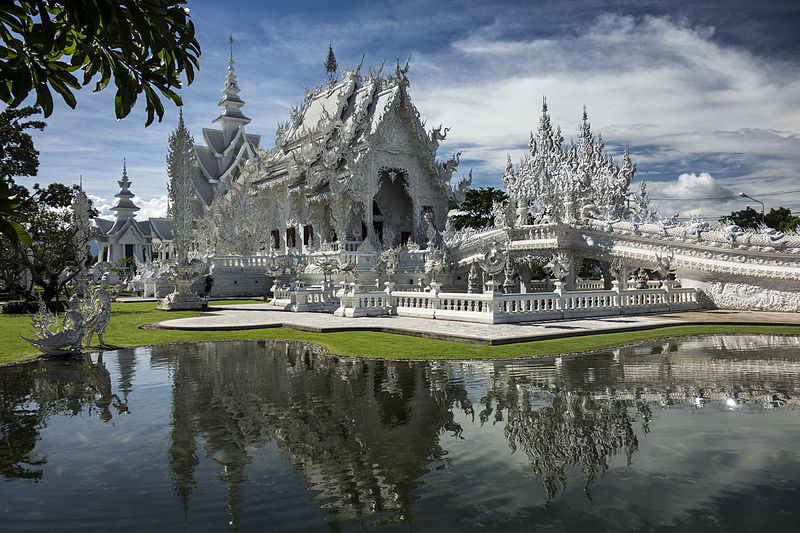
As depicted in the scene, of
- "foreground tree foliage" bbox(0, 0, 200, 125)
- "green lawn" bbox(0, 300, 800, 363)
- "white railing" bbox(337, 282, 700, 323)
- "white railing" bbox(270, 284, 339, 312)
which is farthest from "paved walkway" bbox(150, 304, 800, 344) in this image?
"foreground tree foliage" bbox(0, 0, 200, 125)

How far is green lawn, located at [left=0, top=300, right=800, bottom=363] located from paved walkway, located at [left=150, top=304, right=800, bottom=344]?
338 mm

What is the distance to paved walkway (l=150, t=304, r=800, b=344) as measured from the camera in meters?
12.8

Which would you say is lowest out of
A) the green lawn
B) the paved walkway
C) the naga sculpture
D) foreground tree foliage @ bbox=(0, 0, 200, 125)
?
the green lawn

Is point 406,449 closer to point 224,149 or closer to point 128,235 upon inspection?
point 224,149

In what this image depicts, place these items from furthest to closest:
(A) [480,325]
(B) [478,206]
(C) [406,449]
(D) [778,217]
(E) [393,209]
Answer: (D) [778,217]
(B) [478,206]
(E) [393,209]
(A) [480,325]
(C) [406,449]

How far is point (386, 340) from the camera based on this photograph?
12906 millimetres

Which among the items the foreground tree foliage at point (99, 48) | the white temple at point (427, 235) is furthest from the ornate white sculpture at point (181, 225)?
the foreground tree foliage at point (99, 48)

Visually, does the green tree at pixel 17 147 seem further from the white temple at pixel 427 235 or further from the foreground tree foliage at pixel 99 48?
the foreground tree foliage at pixel 99 48

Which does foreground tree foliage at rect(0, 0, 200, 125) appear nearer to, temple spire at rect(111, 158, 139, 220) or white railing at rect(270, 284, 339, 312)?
white railing at rect(270, 284, 339, 312)

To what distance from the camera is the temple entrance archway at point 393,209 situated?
34312mm

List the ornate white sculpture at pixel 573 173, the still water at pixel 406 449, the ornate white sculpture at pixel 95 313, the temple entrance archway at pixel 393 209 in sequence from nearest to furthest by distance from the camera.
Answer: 1. the still water at pixel 406 449
2. the ornate white sculpture at pixel 95 313
3. the temple entrance archway at pixel 393 209
4. the ornate white sculpture at pixel 573 173

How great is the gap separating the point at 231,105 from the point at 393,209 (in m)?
27.7

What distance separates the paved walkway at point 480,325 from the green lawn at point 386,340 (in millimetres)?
338

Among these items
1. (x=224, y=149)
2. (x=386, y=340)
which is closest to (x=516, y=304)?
(x=386, y=340)
